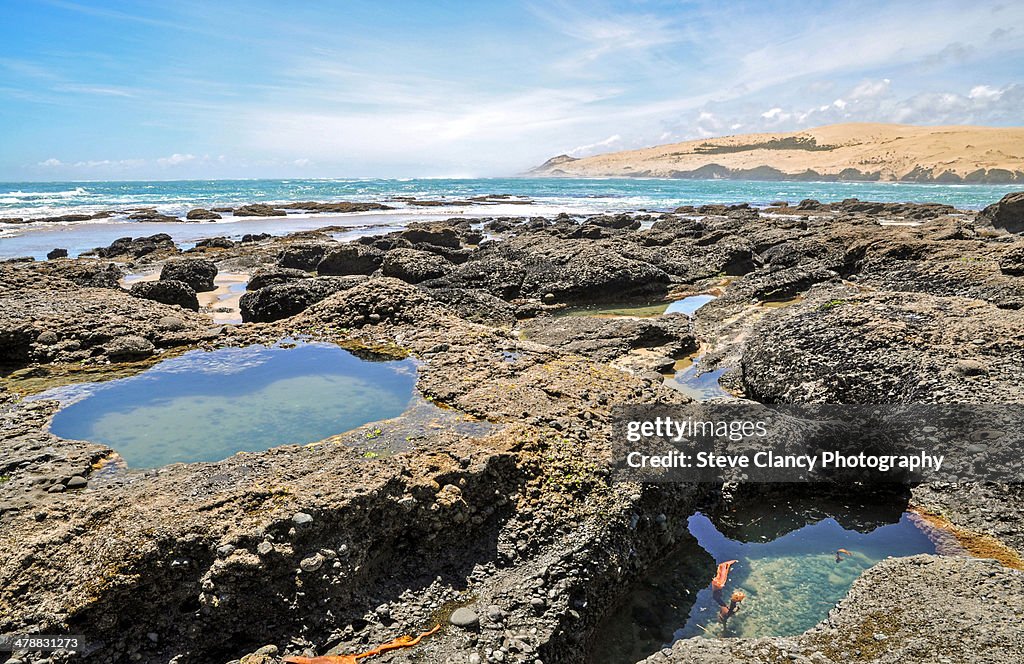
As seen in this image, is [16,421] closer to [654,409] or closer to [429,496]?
[429,496]

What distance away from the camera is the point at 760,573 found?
151 inches

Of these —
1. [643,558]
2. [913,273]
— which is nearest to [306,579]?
[643,558]

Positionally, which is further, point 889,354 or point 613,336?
point 613,336

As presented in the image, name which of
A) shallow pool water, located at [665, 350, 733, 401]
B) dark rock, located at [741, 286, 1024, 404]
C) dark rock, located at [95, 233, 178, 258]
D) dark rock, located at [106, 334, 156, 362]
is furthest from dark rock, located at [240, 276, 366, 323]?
dark rock, located at [95, 233, 178, 258]

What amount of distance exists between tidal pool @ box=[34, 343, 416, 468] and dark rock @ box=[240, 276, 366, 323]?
2746 mm

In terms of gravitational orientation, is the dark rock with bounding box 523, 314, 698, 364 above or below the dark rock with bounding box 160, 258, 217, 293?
below

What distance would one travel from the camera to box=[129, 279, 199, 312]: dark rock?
11109mm

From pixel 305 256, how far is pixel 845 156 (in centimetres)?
12579

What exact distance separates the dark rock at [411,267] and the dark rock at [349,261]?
2182 mm

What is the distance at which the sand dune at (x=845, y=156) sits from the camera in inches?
3282

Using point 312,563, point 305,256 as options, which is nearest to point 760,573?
point 312,563

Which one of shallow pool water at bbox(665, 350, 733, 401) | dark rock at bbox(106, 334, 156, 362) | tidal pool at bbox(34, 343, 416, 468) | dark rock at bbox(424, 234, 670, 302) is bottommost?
shallow pool water at bbox(665, 350, 733, 401)

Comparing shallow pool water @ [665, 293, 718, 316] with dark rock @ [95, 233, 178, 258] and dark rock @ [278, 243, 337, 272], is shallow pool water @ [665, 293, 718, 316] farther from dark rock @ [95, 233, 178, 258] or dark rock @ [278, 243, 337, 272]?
dark rock @ [95, 233, 178, 258]

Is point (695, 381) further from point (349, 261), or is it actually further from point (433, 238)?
point (433, 238)
